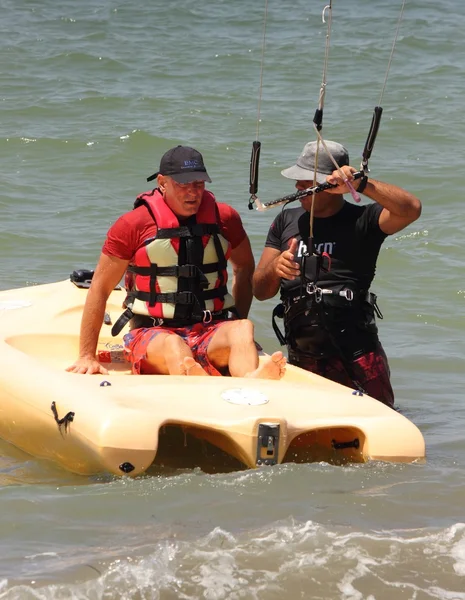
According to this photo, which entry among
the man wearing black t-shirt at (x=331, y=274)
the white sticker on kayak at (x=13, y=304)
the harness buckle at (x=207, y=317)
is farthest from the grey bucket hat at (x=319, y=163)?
the white sticker on kayak at (x=13, y=304)

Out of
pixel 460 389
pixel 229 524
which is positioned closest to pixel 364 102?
pixel 460 389

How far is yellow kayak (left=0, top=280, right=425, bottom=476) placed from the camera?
4066 millimetres

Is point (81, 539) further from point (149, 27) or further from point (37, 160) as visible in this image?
point (149, 27)

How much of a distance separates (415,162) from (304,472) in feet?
24.9

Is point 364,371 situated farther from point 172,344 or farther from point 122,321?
point 122,321

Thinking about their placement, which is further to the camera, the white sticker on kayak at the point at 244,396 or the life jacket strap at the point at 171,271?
the life jacket strap at the point at 171,271

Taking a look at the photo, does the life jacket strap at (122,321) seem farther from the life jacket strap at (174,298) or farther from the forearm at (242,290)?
the forearm at (242,290)

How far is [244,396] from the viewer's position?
4281 millimetres

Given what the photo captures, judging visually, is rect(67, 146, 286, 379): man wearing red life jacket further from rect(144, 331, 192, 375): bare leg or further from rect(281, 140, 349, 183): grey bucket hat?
rect(281, 140, 349, 183): grey bucket hat

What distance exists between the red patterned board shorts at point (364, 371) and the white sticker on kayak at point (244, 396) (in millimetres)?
676

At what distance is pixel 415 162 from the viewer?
11.3 m

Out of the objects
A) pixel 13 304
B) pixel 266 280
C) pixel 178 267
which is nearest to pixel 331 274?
pixel 266 280

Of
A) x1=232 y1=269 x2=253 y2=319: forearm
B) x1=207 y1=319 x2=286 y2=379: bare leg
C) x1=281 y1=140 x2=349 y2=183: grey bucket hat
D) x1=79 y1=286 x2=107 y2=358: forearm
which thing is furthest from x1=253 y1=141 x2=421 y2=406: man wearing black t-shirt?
x1=79 y1=286 x2=107 y2=358: forearm

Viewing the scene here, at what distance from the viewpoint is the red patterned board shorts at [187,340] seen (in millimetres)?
4809
